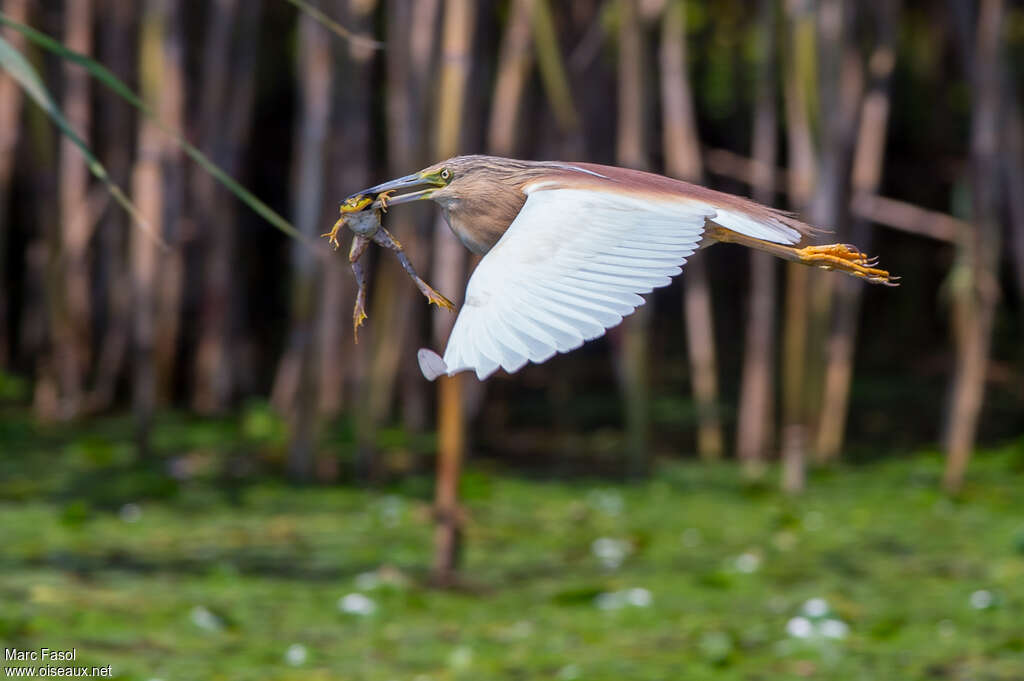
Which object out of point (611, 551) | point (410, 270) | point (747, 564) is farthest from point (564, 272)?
point (611, 551)

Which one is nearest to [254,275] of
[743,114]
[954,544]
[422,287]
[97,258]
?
[97,258]

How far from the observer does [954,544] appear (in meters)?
4.41

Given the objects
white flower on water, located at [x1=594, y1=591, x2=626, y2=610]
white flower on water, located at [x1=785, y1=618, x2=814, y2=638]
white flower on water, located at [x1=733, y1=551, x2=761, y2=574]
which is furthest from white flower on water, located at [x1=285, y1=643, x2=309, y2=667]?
white flower on water, located at [x1=733, y1=551, x2=761, y2=574]

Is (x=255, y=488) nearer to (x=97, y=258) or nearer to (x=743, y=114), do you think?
(x=97, y=258)

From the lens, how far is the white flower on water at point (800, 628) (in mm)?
3482

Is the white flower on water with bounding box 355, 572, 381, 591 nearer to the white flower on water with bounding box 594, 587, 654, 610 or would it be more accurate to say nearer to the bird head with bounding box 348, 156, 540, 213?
the white flower on water with bounding box 594, 587, 654, 610

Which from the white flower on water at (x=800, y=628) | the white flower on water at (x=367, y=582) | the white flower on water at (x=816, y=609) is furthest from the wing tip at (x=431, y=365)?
the white flower on water at (x=367, y=582)

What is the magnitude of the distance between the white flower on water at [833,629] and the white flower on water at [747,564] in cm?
54

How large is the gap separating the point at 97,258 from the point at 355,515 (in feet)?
11.1

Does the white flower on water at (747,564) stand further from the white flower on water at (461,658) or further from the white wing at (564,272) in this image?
the white wing at (564,272)

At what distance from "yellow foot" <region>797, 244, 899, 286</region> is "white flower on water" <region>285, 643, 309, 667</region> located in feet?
6.62

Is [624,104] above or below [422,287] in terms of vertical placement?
above

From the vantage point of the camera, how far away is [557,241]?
1.32m

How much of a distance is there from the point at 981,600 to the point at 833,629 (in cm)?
50
